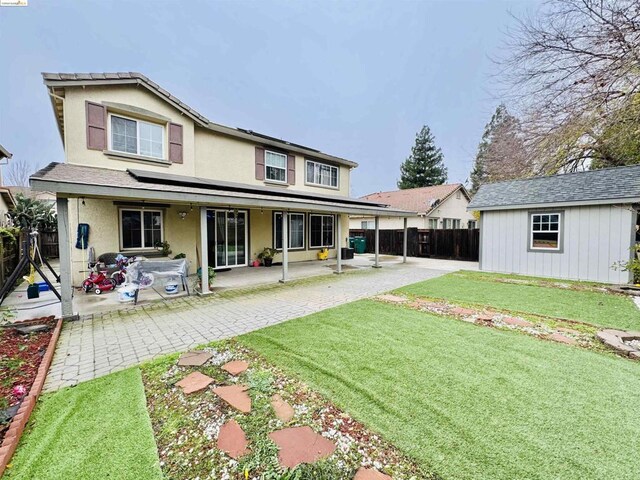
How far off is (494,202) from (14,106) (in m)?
45.9

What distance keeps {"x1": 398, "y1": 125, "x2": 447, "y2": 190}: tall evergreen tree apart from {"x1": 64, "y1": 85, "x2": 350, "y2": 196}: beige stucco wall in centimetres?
2429

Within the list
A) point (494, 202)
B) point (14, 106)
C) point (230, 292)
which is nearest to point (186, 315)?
point (230, 292)

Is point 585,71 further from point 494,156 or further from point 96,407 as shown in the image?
point 96,407

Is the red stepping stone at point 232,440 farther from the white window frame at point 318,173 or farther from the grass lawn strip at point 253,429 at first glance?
the white window frame at point 318,173

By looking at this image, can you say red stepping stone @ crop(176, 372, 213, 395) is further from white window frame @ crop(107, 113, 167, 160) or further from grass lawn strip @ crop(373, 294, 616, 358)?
white window frame @ crop(107, 113, 167, 160)

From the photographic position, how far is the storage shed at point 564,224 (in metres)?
8.34

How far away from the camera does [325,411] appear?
8.22ft

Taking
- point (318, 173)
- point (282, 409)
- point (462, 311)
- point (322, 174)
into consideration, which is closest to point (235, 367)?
point (282, 409)

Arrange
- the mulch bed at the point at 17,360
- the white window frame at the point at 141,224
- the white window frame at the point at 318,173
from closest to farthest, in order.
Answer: the mulch bed at the point at 17,360 < the white window frame at the point at 141,224 < the white window frame at the point at 318,173

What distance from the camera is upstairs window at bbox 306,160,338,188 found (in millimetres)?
13984

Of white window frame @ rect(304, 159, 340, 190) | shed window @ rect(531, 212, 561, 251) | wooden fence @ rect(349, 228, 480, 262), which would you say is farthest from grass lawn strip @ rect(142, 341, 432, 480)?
wooden fence @ rect(349, 228, 480, 262)

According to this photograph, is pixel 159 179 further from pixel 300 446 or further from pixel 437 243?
pixel 437 243

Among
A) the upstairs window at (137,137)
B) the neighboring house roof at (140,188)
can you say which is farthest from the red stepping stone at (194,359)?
the upstairs window at (137,137)

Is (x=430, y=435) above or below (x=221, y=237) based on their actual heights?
below
